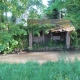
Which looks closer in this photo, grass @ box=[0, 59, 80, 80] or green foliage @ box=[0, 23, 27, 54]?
grass @ box=[0, 59, 80, 80]

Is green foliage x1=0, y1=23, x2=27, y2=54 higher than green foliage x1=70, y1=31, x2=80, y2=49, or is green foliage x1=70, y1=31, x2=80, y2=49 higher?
green foliage x1=0, y1=23, x2=27, y2=54

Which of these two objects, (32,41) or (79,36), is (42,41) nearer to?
(32,41)

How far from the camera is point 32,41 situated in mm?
21047

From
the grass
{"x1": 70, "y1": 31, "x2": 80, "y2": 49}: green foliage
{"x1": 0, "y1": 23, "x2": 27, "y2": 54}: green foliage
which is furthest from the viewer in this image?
{"x1": 70, "y1": 31, "x2": 80, "y2": 49}: green foliage

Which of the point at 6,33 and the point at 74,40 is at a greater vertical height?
the point at 6,33

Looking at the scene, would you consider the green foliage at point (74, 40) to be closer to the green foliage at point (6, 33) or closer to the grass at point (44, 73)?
the green foliage at point (6, 33)

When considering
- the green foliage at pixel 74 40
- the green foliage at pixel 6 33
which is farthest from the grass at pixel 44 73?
the green foliage at pixel 74 40

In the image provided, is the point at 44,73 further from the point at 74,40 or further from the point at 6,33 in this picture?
the point at 74,40

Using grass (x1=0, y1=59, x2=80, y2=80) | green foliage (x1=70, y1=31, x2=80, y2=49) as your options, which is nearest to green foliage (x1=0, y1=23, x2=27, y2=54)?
grass (x1=0, y1=59, x2=80, y2=80)

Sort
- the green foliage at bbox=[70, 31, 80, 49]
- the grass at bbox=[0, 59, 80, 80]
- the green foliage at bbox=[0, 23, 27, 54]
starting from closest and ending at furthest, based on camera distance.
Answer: the grass at bbox=[0, 59, 80, 80] < the green foliage at bbox=[0, 23, 27, 54] < the green foliage at bbox=[70, 31, 80, 49]

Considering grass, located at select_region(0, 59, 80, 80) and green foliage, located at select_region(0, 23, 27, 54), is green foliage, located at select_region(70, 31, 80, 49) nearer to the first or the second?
green foliage, located at select_region(0, 23, 27, 54)

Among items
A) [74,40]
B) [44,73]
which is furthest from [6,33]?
[74,40]

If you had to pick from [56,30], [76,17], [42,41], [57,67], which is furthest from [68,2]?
[42,41]

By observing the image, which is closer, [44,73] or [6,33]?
[44,73]
